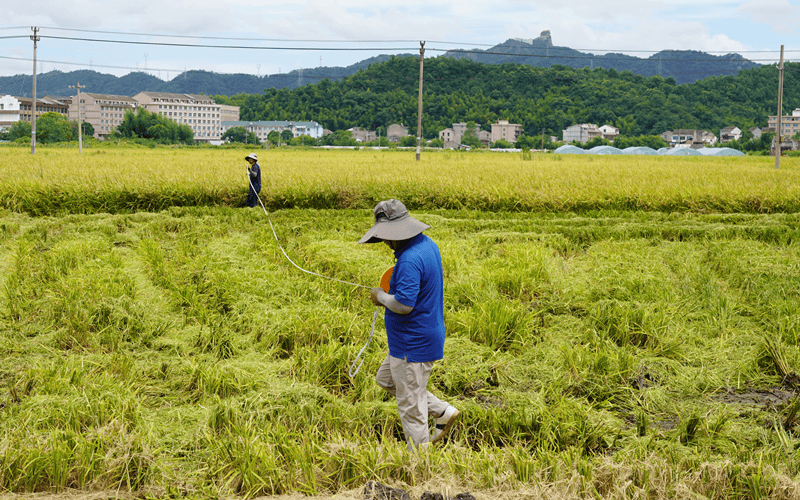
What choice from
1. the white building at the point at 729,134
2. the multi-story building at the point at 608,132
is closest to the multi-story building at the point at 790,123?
the white building at the point at 729,134

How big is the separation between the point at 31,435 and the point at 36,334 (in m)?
1.90

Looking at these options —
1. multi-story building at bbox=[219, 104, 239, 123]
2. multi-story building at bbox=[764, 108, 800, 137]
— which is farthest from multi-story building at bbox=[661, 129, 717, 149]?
multi-story building at bbox=[219, 104, 239, 123]

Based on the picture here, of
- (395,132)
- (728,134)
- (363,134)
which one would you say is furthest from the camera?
(728,134)

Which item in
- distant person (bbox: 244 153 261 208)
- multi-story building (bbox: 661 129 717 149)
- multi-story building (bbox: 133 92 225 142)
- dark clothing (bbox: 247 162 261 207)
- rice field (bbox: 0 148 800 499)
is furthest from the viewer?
multi-story building (bbox: 133 92 225 142)

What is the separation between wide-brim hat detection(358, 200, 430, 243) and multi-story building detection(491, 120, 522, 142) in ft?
270

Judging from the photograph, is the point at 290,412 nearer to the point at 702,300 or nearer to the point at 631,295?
the point at 631,295

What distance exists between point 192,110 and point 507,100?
74.2m

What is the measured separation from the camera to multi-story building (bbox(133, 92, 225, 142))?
412 ft

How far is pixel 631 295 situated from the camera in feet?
18.5

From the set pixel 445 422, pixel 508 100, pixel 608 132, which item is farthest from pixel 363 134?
pixel 445 422

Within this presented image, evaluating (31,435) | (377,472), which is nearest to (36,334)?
(31,435)

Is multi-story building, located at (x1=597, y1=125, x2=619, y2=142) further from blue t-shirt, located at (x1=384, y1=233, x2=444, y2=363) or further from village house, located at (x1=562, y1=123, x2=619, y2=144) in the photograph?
blue t-shirt, located at (x1=384, y1=233, x2=444, y2=363)

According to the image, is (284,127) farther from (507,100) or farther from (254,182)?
(254,182)

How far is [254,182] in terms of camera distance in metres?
11.1
